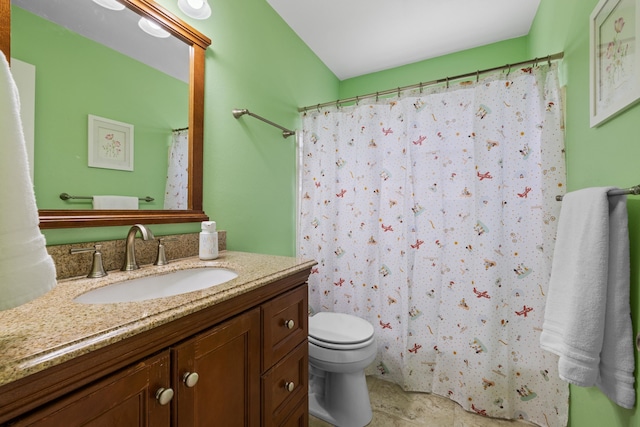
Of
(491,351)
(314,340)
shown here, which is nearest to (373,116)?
(314,340)

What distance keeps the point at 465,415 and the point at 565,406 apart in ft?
1.65

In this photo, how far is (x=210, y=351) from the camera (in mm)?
732

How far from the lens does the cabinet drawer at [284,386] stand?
3.13 ft

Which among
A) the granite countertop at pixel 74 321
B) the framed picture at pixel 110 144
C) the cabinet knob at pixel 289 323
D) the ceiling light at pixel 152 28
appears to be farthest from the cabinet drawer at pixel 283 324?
the ceiling light at pixel 152 28

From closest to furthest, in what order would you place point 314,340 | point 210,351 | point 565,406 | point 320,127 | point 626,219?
point 210,351 < point 626,219 < point 565,406 < point 314,340 < point 320,127

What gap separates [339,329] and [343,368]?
0.74ft

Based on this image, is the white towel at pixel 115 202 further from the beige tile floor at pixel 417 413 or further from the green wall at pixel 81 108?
the beige tile floor at pixel 417 413

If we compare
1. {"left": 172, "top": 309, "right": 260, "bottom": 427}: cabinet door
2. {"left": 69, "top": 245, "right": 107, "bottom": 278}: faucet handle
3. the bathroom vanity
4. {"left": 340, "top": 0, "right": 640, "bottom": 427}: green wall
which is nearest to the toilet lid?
the bathroom vanity

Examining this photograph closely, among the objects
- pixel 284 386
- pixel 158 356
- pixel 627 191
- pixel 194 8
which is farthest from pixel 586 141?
pixel 194 8

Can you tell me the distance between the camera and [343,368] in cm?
147

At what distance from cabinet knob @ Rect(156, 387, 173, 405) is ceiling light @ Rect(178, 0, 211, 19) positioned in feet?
4.85

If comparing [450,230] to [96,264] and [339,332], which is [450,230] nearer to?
[339,332]

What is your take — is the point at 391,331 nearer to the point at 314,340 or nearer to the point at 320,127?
the point at 314,340

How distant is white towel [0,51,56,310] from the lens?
0.40m
